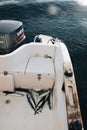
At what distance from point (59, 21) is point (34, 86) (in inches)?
200

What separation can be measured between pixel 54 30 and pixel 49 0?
2865 millimetres

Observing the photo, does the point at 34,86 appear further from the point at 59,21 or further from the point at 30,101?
the point at 59,21

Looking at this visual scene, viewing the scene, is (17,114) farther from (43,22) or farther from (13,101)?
(43,22)

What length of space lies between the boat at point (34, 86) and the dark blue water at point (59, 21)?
1.61 m

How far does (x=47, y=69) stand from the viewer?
185 inches

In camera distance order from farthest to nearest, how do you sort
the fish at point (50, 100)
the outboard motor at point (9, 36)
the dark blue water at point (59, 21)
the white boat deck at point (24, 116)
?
the dark blue water at point (59, 21) → the outboard motor at point (9, 36) → the fish at point (50, 100) → the white boat deck at point (24, 116)

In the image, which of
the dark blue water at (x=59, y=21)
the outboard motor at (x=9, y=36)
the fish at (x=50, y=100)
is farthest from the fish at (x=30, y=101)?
the dark blue water at (x=59, y=21)

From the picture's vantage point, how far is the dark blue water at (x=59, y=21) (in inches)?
283

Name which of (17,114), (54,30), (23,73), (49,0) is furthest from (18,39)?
(49,0)

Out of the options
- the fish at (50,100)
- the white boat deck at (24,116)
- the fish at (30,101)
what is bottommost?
the white boat deck at (24,116)

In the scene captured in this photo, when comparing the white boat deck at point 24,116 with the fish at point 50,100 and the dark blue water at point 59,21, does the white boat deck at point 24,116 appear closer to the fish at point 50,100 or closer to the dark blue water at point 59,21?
the fish at point 50,100

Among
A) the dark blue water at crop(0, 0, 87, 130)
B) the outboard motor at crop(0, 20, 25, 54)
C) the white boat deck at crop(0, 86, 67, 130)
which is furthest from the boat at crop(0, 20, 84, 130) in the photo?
the dark blue water at crop(0, 0, 87, 130)

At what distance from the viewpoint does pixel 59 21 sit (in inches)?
366

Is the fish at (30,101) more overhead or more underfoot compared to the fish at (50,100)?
more underfoot
